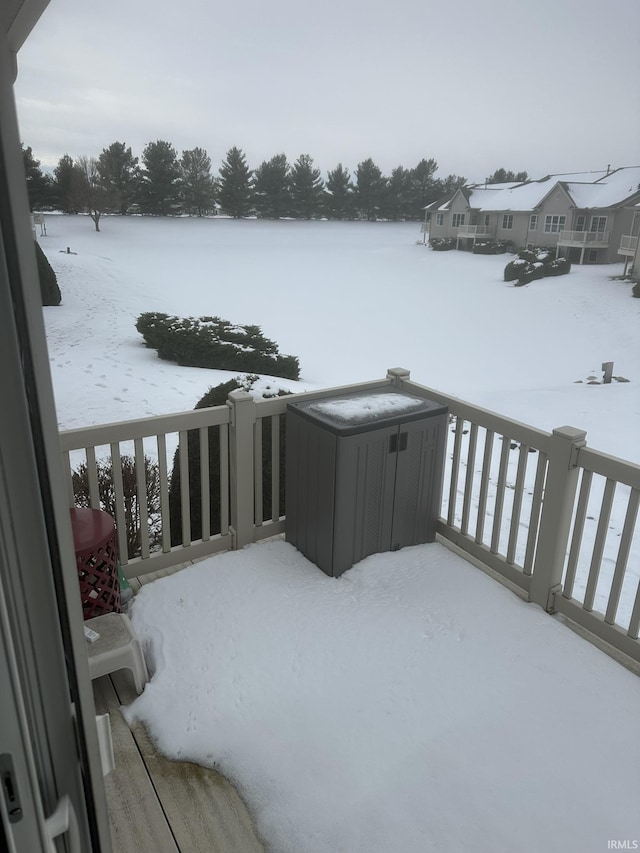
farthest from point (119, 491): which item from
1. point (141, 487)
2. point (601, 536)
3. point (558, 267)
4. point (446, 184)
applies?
point (558, 267)

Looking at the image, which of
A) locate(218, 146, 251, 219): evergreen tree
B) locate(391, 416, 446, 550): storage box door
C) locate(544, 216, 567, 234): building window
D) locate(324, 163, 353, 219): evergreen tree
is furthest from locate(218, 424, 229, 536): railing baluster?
locate(544, 216, 567, 234): building window

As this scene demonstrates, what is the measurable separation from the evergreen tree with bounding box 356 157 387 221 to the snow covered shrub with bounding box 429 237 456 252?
3.24 m

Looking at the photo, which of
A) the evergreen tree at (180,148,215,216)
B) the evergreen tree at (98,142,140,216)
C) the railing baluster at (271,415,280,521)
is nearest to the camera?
the railing baluster at (271,415,280,521)

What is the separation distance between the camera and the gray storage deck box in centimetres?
212

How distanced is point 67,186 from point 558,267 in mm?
9531

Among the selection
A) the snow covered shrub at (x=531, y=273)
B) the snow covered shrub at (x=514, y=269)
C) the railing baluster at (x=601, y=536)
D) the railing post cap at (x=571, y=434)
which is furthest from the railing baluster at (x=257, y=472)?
the snow covered shrub at (x=514, y=269)

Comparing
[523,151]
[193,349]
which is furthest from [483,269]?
[193,349]

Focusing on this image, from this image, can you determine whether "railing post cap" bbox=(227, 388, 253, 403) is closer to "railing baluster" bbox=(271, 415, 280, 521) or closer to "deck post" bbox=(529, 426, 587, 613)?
"railing baluster" bbox=(271, 415, 280, 521)

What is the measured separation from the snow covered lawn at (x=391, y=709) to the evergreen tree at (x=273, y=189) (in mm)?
5139

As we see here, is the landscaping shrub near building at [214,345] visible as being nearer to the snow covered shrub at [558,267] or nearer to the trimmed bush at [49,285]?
the trimmed bush at [49,285]

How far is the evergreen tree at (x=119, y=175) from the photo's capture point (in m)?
5.37

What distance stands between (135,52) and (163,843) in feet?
25.8

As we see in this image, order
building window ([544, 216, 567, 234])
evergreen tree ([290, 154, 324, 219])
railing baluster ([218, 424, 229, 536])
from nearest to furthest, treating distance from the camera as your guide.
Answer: railing baluster ([218, 424, 229, 536]), evergreen tree ([290, 154, 324, 219]), building window ([544, 216, 567, 234])

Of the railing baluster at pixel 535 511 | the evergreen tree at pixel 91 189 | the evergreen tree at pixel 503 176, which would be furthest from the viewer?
the evergreen tree at pixel 503 176
